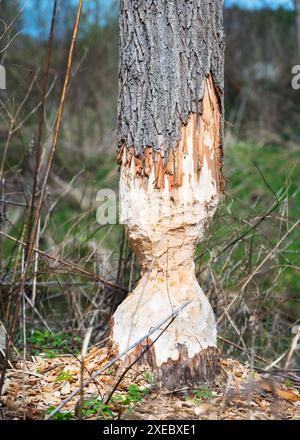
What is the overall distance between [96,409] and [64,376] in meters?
0.39

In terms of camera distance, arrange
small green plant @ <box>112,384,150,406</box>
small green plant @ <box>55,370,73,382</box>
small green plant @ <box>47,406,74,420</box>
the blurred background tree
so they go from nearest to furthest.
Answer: small green plant @ <box>47,406,74,420</box> < small green plant @ <box>112,384,150,406</box> < small green plant @ <box>55,370,73,382</box> < the blurred background tree

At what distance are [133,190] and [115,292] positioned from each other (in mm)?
1312

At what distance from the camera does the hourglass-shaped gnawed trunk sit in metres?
2.69

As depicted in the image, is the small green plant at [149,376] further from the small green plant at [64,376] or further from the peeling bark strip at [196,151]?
the peeling bark strip at [196,151]

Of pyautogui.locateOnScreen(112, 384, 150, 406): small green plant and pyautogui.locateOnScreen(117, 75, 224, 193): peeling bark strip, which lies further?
pyautogui.locateOnScreen(117, 75, 224, 193): peeling bark strip

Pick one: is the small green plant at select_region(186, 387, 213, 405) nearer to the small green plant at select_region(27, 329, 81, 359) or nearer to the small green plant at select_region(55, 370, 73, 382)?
the small green plant at select_region(55, 370, 73, 382)

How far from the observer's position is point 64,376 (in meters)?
2.82

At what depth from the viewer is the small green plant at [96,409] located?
245cm

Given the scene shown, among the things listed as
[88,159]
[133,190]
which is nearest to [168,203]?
[133,190]

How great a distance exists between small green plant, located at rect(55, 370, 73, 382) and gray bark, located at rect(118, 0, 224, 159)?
1078 mm

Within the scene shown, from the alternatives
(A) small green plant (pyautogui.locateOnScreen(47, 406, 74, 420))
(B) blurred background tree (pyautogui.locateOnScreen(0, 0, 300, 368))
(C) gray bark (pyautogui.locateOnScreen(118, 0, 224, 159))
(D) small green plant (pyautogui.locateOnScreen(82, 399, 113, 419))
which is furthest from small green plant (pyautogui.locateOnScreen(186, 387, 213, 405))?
(C) gray bark (pyautogui.locateOnScreen(118, 0, 224, 159))

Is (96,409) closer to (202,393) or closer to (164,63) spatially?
(202,393)
